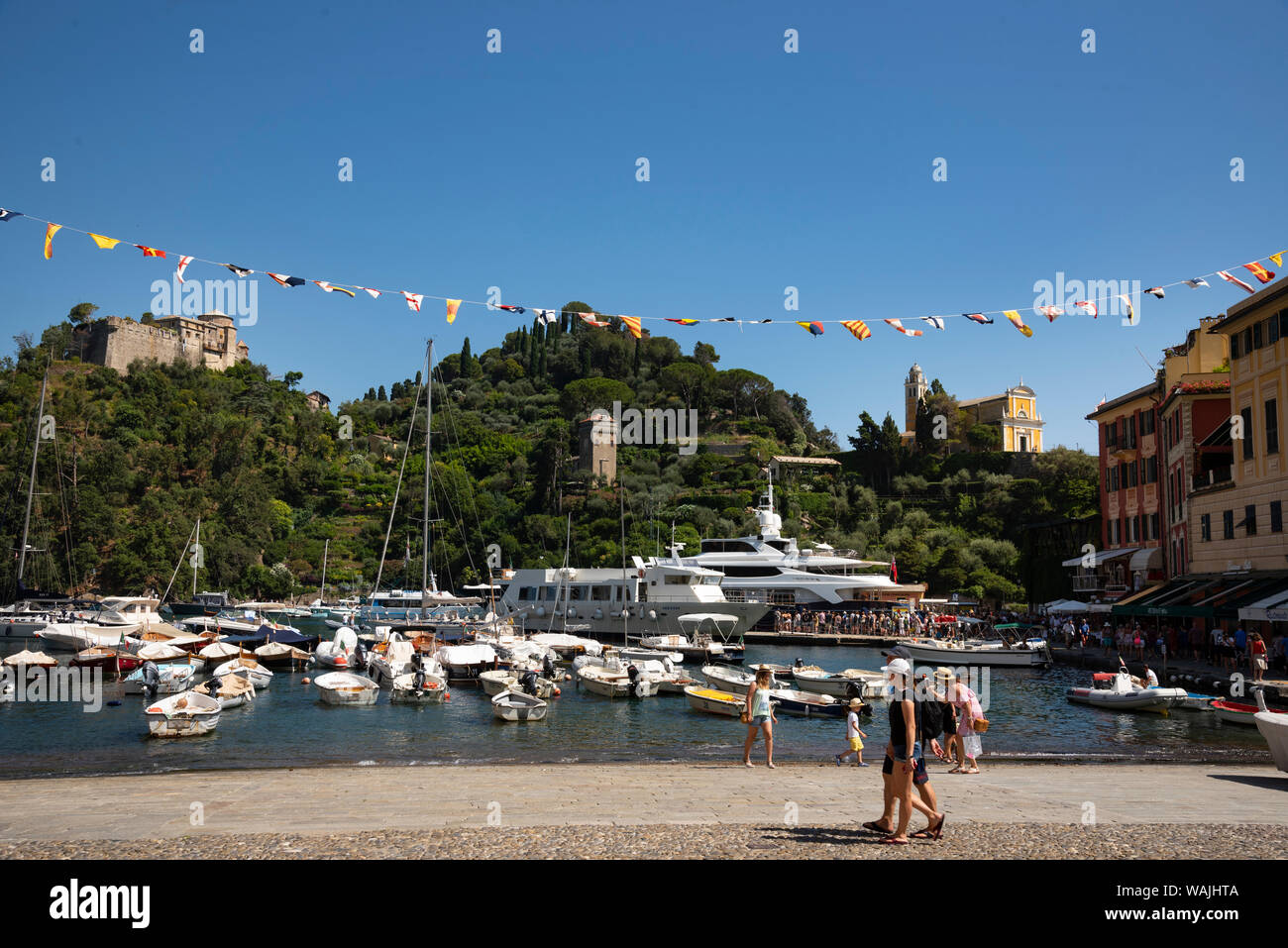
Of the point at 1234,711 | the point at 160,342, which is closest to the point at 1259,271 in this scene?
the point at 1234,711

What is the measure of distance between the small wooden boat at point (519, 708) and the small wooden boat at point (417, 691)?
4510 mm

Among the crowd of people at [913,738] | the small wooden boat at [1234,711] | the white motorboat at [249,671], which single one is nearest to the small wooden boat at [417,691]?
the white motorboat at [249,671]

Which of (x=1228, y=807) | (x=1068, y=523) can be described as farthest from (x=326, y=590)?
(x=1228, y=807)

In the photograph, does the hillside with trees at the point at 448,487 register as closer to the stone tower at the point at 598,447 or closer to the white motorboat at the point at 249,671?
the stone tower at the point at 598,447

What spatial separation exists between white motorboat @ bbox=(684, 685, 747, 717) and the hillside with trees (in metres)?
37.2

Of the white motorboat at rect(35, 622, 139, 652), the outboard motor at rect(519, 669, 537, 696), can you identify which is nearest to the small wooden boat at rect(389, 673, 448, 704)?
the outboard motor at rect(519, 669, 537, 696)

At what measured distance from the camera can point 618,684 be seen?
1211 inches

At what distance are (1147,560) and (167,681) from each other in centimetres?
4106

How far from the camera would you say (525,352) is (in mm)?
171875

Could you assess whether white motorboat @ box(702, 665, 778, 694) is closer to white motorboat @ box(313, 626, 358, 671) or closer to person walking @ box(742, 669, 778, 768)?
person walking @ box(742, 669, 778, 768)

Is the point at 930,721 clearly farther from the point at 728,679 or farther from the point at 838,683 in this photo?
the point at 838,683

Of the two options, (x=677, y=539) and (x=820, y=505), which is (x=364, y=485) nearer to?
(x=677, y=539)

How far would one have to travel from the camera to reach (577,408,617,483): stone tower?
119 metres
